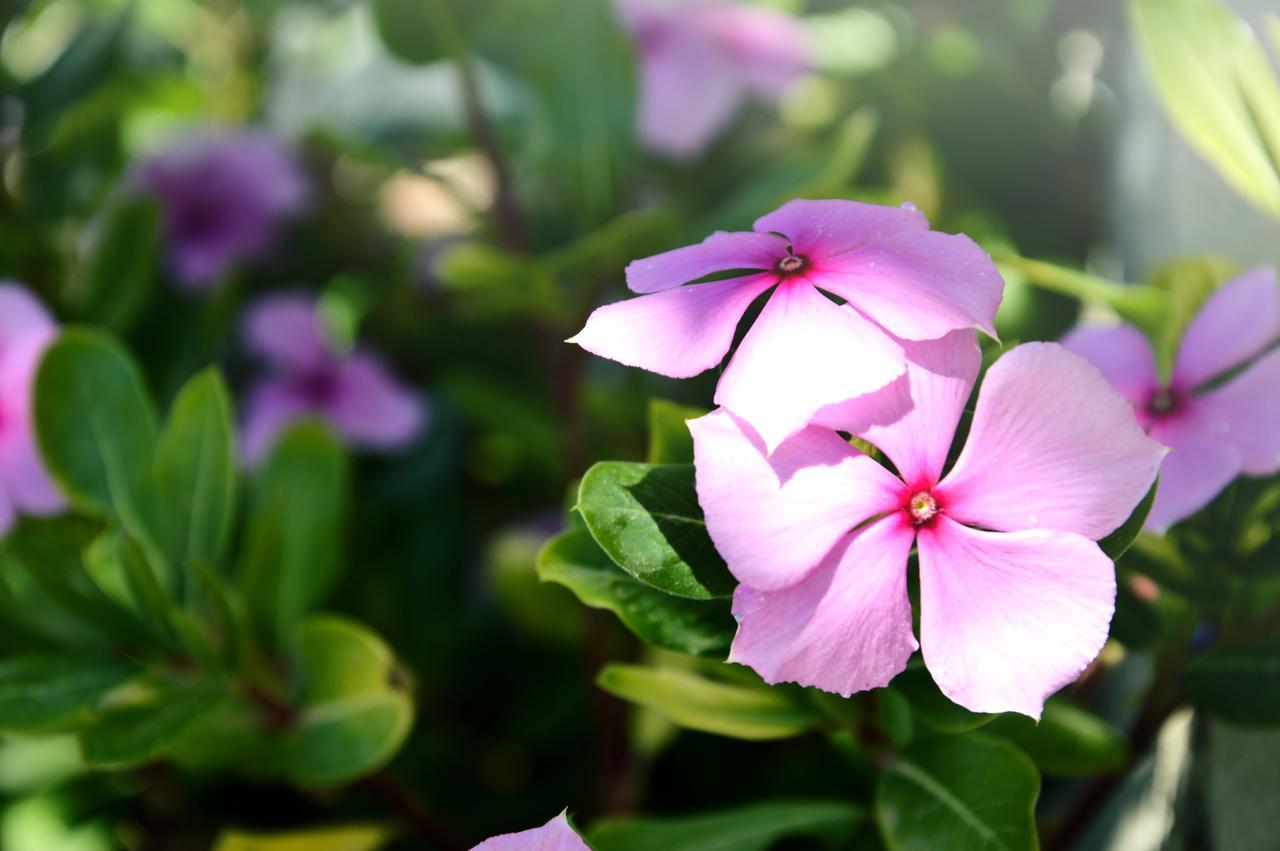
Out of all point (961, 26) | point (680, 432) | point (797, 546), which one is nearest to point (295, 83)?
point (961, 26)

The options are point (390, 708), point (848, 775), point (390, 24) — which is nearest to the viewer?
point (390, 708)

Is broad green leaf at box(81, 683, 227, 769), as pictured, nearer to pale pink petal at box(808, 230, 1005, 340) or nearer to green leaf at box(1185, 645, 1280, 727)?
pale pink petal at box(808, 230, 1005, 340)

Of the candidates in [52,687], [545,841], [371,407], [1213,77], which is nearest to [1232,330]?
[1213,77]

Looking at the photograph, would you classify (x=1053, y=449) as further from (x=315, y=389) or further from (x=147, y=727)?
(x=315, y=389)

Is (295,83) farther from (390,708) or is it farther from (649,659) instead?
(390,708)

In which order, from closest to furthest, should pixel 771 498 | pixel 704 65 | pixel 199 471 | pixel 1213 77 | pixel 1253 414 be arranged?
pixel 771 498
pixel 1253 414
pixel 1213 77
pixel 199 471
pixel 704 65
